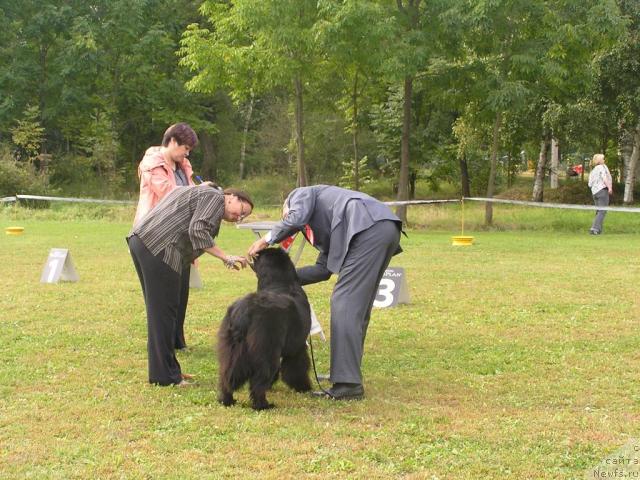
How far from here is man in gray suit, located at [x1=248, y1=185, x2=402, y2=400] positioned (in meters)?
5.07

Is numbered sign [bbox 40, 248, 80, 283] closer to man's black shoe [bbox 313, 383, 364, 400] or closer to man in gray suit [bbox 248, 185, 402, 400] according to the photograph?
man in gray suit [bbox 248, 185, 402, 400]

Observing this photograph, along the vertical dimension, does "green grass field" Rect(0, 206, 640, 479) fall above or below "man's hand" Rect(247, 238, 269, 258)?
below

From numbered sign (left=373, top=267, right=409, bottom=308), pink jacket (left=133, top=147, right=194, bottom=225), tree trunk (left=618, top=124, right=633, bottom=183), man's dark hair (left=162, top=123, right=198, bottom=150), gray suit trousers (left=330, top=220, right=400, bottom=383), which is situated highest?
tree trunk (left=618, top=124, right=633, bottom=183)

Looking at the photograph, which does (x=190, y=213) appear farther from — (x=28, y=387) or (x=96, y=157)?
(x=96, y=157)

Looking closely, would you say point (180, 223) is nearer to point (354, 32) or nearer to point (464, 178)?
point (354, 32)

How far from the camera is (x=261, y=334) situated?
463cm

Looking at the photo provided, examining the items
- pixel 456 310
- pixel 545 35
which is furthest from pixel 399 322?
pixel 545 35

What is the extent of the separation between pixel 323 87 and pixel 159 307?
2003 centimetres

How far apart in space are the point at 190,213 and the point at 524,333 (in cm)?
370

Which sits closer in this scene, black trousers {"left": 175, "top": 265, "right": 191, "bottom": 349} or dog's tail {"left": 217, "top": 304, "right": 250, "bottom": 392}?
dog's tail {"left": 217, "top": 304, "right": 250, "bottom": 392}

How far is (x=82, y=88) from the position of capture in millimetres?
34125

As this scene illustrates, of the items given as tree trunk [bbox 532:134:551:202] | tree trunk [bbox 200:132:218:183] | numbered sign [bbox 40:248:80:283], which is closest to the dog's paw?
numbered sign [bbox 40:248:80:283]

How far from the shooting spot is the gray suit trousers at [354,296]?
508 centimetres

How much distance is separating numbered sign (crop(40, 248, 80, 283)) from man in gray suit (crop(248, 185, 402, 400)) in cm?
580
